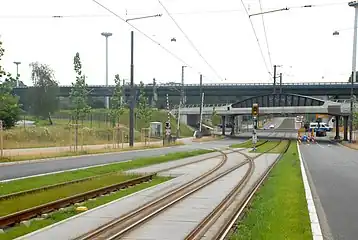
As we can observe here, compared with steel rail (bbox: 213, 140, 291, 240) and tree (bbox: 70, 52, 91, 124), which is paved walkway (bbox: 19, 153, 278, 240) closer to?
steel rail (bbox: 213, 140, 291, 240)

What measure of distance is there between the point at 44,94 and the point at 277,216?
240 feet

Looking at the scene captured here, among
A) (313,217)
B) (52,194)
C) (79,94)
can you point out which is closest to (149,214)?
(313,217)

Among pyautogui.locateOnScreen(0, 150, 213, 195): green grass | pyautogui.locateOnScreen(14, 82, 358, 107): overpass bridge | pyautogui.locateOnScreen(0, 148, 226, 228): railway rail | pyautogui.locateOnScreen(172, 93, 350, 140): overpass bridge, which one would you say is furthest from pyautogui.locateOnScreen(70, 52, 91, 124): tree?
pyautogui.locateOnScreen(14, 82, 358, 107): overpass bridge

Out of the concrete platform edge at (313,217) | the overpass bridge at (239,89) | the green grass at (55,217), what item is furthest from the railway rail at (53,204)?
the overpass bridge at (239,89)

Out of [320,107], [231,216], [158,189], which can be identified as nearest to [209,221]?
[231,216]

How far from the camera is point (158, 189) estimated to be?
18.6 m

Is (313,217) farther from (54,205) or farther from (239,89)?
(239,89)

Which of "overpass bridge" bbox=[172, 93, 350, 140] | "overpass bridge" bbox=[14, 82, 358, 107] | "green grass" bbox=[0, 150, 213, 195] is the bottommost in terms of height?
"green grass" bbox=[0, 150, 213, 195]

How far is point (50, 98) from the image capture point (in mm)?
83562

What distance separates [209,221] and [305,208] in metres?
3.35

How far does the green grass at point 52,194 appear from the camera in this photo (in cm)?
1339

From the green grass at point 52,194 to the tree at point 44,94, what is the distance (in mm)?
61326

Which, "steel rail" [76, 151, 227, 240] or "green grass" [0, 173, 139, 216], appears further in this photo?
"green grass" [0, 173, 139, 216]

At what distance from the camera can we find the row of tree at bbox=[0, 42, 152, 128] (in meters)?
28.6
